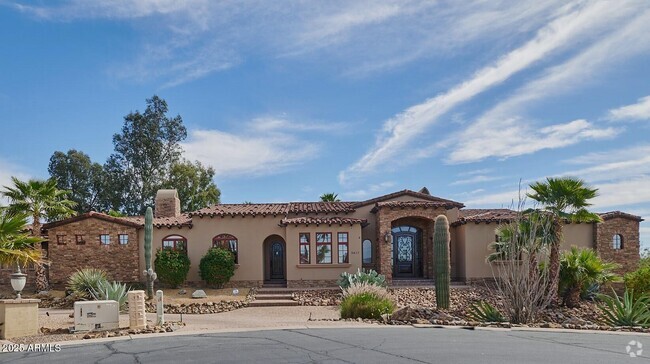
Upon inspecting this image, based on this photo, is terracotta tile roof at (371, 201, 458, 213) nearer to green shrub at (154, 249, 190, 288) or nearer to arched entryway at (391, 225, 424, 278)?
arched entryway at (391, 225, 424, 278)

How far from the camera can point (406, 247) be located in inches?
1136

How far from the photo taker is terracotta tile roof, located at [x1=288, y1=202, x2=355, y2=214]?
93.5 ft

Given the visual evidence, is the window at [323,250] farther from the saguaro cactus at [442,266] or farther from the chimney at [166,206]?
the chimney at [166,206]

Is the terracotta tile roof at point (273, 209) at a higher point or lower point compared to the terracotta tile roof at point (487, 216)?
higher

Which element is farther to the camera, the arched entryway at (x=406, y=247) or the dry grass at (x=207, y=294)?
the arched entryway at (x=406, y=247)

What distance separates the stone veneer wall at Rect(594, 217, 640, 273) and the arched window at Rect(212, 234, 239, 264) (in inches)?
701

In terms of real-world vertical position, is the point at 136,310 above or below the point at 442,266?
below

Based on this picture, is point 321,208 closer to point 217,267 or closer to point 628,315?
point 217,267

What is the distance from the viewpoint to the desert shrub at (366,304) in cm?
1623

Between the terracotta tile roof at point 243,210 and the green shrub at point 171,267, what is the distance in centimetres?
243

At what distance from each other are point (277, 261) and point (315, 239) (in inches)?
121

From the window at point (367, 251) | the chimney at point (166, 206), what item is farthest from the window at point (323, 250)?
the chimney at point (166, 206)

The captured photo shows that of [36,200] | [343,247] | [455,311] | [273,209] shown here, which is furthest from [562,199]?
[36,200]

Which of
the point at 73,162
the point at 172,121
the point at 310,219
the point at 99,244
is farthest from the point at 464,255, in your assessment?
the point at 73,162
